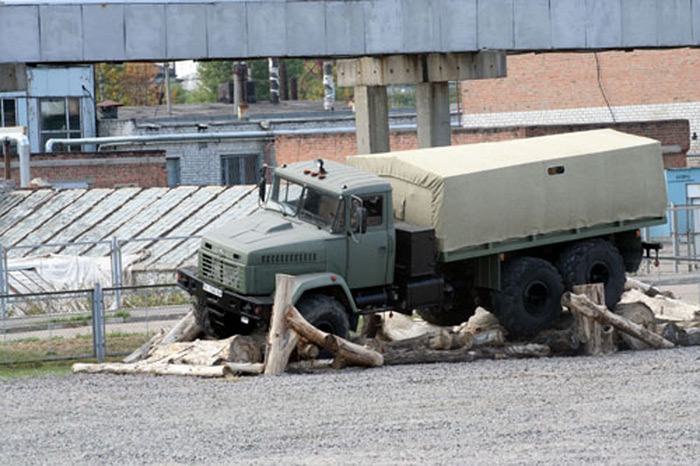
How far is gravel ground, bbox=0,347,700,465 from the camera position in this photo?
1156 centimetres

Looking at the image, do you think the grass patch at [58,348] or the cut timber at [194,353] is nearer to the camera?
the cut timber at [194,353]

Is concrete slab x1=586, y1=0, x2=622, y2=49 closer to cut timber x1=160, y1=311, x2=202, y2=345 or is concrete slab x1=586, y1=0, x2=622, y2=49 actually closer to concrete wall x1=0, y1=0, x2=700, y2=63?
concrete wall x1=0, y1=0, x2=700, y2=63

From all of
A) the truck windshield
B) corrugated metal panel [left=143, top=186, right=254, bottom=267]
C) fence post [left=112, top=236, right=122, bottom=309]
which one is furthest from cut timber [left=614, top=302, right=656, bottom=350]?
corrugated metal panel [left=143, top=186, right=254, bottom=267]

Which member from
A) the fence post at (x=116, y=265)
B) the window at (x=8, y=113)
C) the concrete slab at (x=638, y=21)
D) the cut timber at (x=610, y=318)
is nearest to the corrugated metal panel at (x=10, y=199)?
the fence post at (x=116, y=265)

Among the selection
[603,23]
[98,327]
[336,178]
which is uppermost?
[603,23]

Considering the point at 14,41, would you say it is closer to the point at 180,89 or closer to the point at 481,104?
the point at 481,104

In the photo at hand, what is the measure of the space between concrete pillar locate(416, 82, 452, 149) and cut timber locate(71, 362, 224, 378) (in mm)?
7100

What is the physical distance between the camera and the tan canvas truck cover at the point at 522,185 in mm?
17516

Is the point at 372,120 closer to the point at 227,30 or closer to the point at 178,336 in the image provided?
the point at 227,30

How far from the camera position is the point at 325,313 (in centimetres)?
1666

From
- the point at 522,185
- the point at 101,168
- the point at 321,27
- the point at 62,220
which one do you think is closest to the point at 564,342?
the point at 522,185

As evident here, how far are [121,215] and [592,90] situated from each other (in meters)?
24.8

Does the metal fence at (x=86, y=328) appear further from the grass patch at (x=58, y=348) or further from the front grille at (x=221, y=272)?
the front grille at (x=221, y=272)

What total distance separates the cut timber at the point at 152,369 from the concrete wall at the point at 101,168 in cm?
3011
